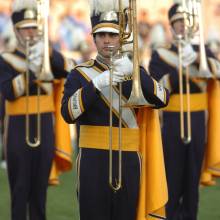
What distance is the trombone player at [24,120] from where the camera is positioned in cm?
727

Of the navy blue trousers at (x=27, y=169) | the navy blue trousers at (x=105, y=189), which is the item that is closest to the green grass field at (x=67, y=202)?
the navy blue trousers at (x=27, y=169)

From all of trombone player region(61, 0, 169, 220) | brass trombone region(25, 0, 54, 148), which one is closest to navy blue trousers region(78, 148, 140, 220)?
trombone player region(61, 0, 169, 220)

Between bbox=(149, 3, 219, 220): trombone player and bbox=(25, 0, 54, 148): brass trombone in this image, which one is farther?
bbox=(149, 3, 219, 220): trombone player

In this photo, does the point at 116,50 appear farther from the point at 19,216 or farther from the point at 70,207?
the point at 70,207

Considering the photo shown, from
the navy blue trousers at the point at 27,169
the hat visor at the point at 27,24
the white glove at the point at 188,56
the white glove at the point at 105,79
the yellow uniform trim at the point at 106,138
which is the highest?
the hat visor at the point at 27,24

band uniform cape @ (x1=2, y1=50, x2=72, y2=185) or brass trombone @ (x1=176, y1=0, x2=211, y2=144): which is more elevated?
A: brass trombone @ (x1=176, y1=0, x2=211, y2=144)

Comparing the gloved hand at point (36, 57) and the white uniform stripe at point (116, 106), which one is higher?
the gloved hand at point (36, 57)

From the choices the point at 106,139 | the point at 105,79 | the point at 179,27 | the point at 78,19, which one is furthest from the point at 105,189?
the point at 78,19

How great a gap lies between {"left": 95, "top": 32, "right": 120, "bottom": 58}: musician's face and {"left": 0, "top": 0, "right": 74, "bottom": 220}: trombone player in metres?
1.69

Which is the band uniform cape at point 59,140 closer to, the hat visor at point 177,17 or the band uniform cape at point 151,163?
the hat visor at point 177,17

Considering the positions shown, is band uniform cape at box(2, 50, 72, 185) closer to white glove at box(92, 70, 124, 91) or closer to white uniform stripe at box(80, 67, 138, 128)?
white uniform stripe at box(80, 67, 138, 128)

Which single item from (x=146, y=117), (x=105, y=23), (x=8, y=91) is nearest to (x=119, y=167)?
(x=146, y=117)

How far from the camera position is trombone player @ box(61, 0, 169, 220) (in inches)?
209

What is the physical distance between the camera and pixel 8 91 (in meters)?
7.16
